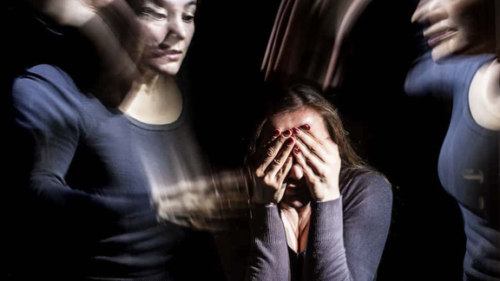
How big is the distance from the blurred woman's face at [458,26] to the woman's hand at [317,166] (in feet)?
1.35

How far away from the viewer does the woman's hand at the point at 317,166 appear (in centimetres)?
122

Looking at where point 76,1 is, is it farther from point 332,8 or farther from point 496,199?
point 496,199

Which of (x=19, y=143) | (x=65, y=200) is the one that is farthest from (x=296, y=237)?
(x=19, y=143)

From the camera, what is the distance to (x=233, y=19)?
122 cm

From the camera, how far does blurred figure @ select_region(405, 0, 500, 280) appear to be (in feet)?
4.31

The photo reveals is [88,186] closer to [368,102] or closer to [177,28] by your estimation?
[177,28]

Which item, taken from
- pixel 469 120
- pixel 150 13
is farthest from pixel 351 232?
pixel 150 13

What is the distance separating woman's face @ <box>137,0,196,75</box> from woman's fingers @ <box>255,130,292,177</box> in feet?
0.96

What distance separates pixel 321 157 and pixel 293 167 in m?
0.07

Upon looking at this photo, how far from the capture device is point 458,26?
4.45ft

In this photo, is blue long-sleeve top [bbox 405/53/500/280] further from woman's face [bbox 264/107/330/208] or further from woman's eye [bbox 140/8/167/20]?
woman's eye [bbox 140/8/167/20]

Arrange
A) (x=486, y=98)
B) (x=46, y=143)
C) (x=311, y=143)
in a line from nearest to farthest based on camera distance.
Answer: (x=46, y=143), (x=311, y=143), (x=486, y=98)

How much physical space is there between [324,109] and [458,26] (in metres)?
0.45

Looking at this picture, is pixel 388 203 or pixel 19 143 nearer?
pixel 19 143
